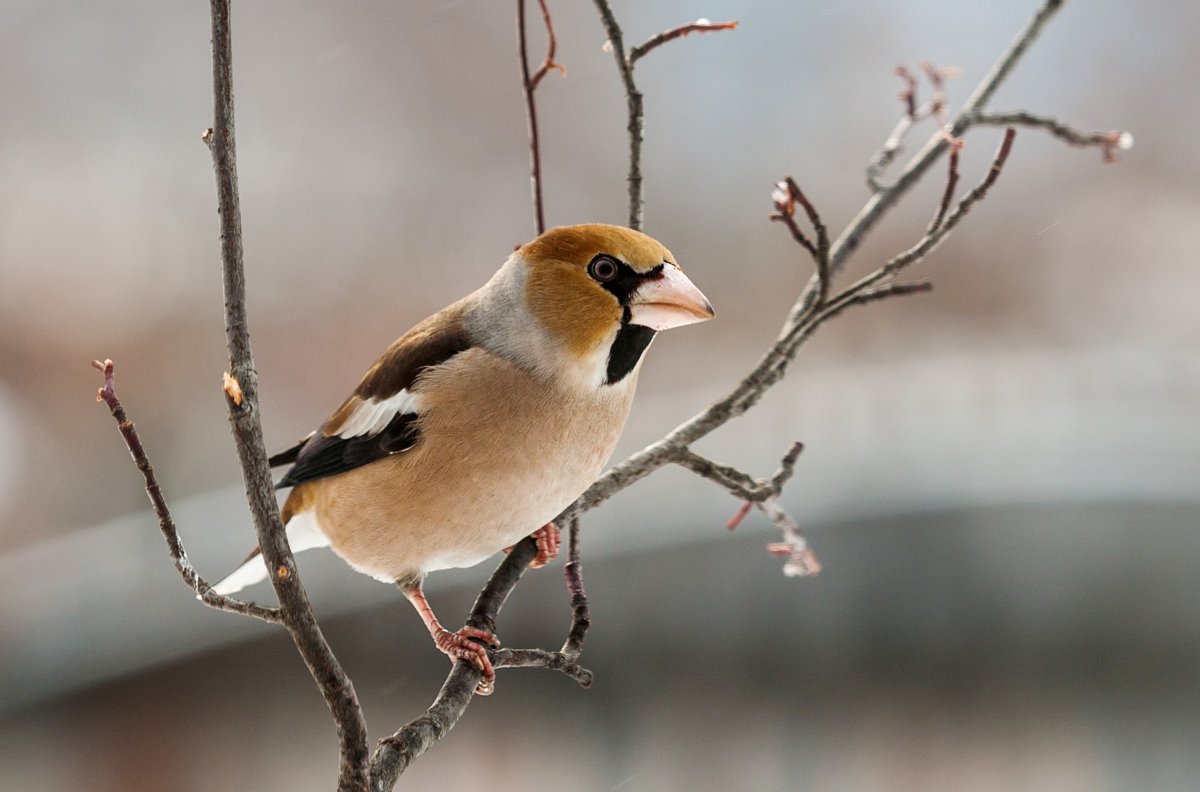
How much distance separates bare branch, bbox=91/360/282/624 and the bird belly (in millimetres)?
299

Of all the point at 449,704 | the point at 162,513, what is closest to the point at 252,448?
the point at 162,513

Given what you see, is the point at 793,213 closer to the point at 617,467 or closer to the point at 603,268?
the point at 603,268

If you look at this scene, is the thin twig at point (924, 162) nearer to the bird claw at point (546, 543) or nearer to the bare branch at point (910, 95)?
the bare branch at point (910, 95)

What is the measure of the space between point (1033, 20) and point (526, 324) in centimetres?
50

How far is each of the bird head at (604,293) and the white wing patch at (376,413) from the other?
5.4 inches

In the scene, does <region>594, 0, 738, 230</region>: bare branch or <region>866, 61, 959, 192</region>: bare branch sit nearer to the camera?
<region>594, 0, 738, 230</region>: bare branch

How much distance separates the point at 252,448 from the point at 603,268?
0.36 m

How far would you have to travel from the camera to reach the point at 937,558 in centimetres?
223

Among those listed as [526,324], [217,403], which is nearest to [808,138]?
[217,403]

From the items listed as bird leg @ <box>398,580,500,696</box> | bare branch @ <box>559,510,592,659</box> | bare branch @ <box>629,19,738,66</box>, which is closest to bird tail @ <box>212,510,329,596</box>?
bird leg @ <box>398,580,500,696</box>

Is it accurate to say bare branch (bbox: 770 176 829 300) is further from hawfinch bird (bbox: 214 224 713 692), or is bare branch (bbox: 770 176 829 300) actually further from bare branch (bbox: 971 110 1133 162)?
bare branch (bbox: 971 110 1133 162)

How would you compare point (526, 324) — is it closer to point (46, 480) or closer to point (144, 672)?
point (144, 672)

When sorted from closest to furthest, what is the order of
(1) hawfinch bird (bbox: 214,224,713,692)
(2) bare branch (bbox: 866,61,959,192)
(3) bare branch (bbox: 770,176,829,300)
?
1. (3) bare branch (bbox: 770,176,829,300)
2. (1) hawfinch bird (bbox: 214,224,713,692)
3. (2) bare branch (bbox: 866,61,959,192)

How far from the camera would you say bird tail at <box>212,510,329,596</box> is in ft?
3.47
